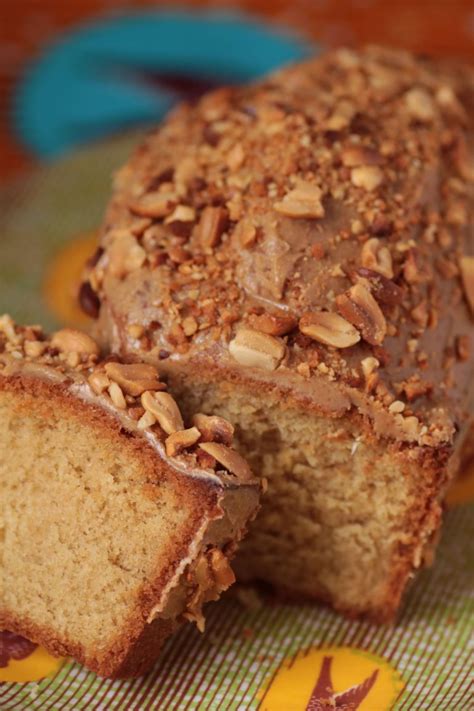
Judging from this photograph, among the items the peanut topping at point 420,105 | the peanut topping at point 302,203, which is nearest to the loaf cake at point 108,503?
the peanut topping at point 302,203

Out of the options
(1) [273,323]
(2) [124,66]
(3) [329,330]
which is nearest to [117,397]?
(1) [273,323]

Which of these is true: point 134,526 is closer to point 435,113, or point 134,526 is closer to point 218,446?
point 218,446

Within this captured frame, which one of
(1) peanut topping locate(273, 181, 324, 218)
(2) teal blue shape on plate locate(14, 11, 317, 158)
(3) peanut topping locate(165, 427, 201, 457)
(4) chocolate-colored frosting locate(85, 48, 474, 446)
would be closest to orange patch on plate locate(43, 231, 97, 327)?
(2) teal blue shape on plate locate(14, 11, 317, 158)

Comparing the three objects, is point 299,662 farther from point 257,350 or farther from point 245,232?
point 245,232

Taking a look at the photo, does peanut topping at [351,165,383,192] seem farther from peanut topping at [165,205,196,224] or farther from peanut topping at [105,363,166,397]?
peanut topping at [105,363,166,397]

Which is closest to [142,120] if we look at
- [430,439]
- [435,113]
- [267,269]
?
[435,113]

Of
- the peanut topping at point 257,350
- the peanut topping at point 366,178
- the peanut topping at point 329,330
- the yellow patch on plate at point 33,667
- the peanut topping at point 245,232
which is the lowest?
the yellow patch on plate at point 33,667

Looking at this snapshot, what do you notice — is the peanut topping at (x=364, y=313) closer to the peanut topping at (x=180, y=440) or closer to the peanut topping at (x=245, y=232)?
the peanut topping at (x=245, y=232)
